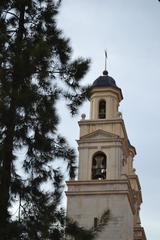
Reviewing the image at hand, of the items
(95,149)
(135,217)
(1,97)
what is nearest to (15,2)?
(1,97)

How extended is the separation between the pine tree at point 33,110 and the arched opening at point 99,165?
20.2 meters

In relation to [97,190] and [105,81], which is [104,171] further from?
[105,81]

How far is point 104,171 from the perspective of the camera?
3878 centimetres

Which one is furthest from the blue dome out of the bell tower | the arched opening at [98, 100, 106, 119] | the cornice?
the cornice

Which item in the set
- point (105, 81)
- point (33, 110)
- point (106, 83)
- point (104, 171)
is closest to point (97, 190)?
point (104, 171)

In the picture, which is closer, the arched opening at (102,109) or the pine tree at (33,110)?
the pine tree at (33,110)

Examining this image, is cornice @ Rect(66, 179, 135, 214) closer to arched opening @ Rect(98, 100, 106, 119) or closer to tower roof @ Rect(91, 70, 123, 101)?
arched opening @ Rect(98, 100, 106, 119)

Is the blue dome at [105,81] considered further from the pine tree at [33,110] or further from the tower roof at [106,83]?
the pine tree at [33,110]

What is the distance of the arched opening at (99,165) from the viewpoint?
127 ft

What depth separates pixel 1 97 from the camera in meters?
17.1

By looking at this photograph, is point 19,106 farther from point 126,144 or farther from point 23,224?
point 126,144

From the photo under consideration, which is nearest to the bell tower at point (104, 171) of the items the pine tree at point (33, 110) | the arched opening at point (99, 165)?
the arched opening at point (99, 165)

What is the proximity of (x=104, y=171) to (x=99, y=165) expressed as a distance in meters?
0.51

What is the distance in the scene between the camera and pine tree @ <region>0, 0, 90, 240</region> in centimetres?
1650
